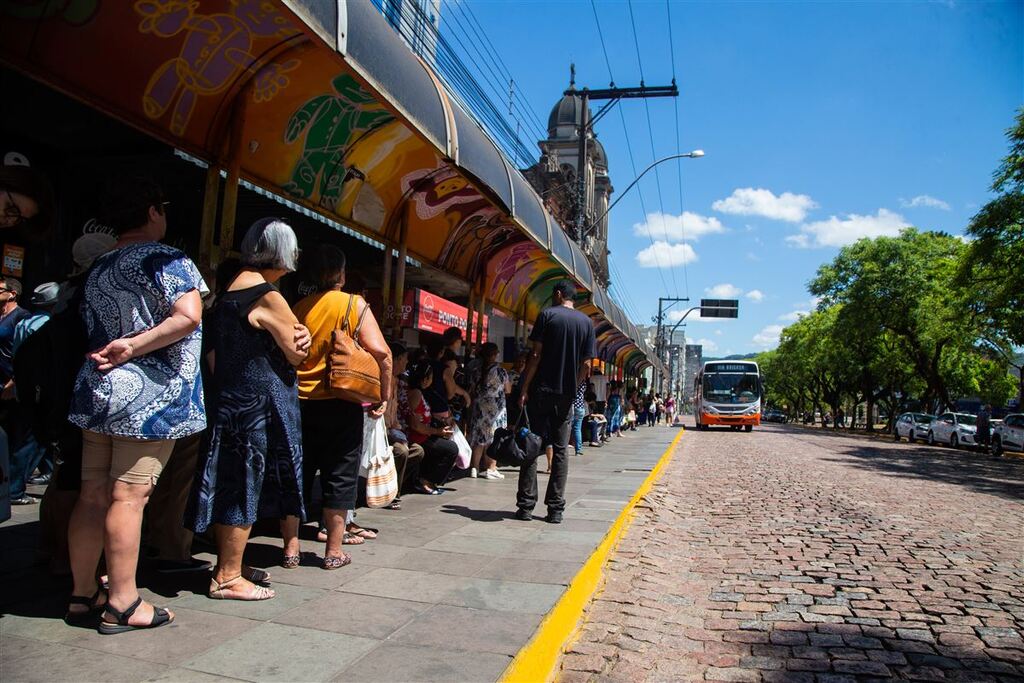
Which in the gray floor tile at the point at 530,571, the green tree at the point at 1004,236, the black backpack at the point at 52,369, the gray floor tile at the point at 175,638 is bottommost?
the gray floor tile at the point at 530,571

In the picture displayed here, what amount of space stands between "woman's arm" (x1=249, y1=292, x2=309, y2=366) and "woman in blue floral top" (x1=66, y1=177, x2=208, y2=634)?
34 cm

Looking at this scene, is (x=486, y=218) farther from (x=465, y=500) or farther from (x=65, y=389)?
(x=65, y=389)

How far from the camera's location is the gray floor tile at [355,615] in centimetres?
304

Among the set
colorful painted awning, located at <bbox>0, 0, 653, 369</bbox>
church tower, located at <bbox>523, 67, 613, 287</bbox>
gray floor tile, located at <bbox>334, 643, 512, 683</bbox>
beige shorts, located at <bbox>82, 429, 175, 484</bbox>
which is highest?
church tower, located at <bbox>523, 67, 613, 287</bbox>

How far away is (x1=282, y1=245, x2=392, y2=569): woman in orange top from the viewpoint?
3867mm

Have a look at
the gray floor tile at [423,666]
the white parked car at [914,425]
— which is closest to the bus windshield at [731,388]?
the white parked car at [914,425]

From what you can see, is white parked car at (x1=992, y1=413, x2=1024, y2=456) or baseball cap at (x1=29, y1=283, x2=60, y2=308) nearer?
baseball cap at (x1=29, y1=283, x2=60, y2=308)

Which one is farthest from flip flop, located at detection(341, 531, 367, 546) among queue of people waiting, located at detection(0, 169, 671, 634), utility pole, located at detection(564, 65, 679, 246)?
utility pole, located at detection(564, 65, 679, 246)

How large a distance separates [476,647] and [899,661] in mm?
2008

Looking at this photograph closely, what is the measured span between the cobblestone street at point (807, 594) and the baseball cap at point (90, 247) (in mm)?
2946

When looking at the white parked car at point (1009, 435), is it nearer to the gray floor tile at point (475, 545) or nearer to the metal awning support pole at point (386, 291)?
the metal awning support pole at point (386, 291)

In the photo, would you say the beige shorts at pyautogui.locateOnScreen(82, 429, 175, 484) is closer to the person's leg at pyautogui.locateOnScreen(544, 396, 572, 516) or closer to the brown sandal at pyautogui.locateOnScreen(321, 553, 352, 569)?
the brown sandal at pyautogui.locateOnScreen(321, 553, 352, 569)

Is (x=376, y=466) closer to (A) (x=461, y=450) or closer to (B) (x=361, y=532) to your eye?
(B) (x=361, y=532)

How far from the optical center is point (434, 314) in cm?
1050
